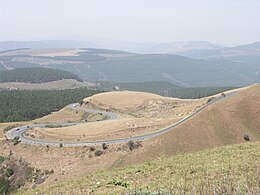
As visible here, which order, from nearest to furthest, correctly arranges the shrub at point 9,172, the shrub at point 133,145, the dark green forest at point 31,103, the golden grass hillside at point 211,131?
the golden grass hillside at point 211,131 → the shrub at point 133,145 → the shrub at point 9,172 → the dark green forest at point 31,103

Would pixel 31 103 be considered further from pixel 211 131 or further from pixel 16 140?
pixel 211 131

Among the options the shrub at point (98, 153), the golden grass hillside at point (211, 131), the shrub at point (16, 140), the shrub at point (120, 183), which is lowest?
the shrub at point (16, 140)

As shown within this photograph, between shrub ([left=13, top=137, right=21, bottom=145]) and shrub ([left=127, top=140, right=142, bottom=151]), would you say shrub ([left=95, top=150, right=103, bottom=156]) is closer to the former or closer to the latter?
shrub ([left=127, top=140, right=142, bottom=151])

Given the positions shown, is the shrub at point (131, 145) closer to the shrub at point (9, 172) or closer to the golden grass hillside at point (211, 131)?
the golden grass hillside at point (211, 131)

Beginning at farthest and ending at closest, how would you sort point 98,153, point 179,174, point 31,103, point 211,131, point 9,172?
point 31,103
point 9,172
point 98,153
point 211,131
point 179,174

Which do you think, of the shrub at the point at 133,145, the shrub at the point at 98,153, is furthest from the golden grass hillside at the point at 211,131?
the shrub at the point at 98,153

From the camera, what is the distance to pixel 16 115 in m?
125

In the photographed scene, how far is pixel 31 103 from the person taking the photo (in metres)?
146

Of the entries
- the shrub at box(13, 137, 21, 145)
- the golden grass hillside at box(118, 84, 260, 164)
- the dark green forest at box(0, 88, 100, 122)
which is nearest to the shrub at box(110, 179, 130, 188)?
the golden grass hillside at box(118, 84, 260, 164)

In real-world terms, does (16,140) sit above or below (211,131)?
below

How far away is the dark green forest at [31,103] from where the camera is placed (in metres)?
128

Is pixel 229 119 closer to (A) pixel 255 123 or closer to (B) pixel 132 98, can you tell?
(A) pixel 255 123

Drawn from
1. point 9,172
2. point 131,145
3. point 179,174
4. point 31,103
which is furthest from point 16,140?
point 31,103

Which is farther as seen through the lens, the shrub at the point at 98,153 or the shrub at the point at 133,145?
the shrub at the point at 98,153
